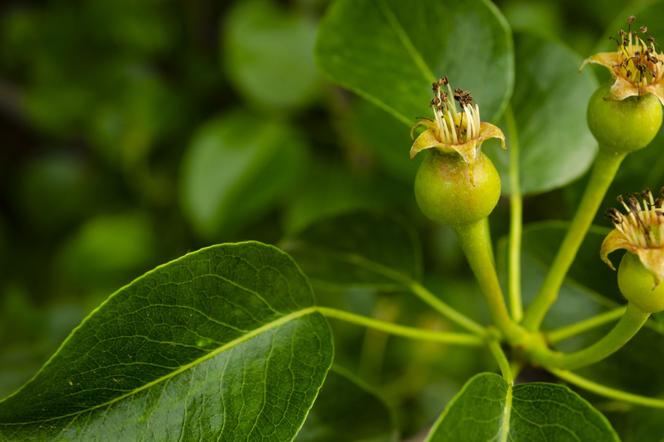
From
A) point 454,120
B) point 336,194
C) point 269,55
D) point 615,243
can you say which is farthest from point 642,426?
point 269,55

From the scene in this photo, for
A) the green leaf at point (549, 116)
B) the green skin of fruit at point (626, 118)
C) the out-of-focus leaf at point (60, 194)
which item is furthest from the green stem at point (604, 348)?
the out-of-focus leaf at point (60, 194)

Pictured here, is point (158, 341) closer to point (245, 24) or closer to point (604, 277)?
point (604, 277)

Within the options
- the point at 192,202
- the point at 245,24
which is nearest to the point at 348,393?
the point at 192,202

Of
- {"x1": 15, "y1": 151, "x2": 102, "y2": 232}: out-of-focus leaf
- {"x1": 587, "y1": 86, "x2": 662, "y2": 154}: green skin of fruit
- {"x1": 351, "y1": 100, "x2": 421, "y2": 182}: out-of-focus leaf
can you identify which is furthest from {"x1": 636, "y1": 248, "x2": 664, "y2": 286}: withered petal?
{"x1": 15, "y1": 151, "x2": 102, "y2": 232}: out-of-focus leaf

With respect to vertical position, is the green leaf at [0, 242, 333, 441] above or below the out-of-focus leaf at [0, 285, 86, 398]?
above

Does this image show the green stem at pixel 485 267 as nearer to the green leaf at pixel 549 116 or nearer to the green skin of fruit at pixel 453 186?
the green skin of fruit at pixel 453 186

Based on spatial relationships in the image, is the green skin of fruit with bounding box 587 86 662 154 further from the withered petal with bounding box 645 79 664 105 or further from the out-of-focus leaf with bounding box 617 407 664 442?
the out-of-focus leaf with bounding box 617 407 664 442
